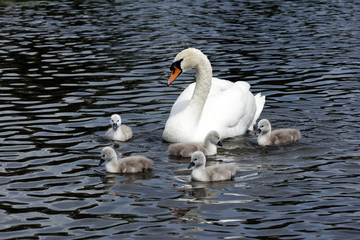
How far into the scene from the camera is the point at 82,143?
13680mm

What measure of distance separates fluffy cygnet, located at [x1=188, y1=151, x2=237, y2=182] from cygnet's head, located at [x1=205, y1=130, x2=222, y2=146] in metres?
1.52

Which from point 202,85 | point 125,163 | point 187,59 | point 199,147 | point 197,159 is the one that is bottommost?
point 199,147

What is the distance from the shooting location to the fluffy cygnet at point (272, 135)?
1322 centimetres

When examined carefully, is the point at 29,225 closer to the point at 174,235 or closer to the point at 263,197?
the point at 174,235

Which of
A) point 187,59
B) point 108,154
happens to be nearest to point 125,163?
point 108,154

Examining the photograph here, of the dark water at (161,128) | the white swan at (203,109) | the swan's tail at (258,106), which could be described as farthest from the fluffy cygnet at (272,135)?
the swan's tail at (258,106)

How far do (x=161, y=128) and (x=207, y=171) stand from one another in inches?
157

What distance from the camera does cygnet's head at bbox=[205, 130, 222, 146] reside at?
41.3 feet

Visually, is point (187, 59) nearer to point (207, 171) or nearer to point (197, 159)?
point (197, 159)

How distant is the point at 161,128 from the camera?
14953 millimetres

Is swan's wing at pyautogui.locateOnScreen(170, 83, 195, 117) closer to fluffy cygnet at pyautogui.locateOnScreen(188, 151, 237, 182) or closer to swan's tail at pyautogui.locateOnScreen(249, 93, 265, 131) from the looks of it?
swan's tail at pyautogui.locateOnScreen(249, 93, 265, 131)

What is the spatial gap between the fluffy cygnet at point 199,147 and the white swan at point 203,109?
2.35 feet

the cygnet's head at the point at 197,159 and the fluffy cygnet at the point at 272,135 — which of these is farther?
the fluffy cygnet at the point at 272,135

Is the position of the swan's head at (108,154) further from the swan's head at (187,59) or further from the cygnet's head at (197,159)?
the swan's head at (187,59)
